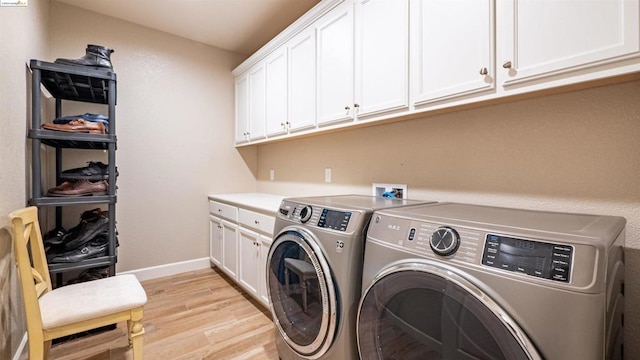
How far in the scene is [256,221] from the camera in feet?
7.02

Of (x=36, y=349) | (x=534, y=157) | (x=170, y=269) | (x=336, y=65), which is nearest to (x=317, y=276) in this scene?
(x=534, y=157)

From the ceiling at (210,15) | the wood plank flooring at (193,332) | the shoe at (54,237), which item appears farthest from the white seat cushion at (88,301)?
the ceiling at (210,15)

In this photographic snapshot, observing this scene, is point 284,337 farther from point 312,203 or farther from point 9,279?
point 9,279

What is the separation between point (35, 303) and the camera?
46.4 inches

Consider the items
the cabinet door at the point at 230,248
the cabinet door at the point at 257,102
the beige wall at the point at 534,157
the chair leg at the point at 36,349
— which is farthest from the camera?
the cabinet door at the point at 257,102

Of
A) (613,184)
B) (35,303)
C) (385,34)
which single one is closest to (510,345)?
(613,184)

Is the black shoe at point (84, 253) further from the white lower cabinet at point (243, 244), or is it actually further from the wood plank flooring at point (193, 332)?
the white lower cabinet at point (243, 244)

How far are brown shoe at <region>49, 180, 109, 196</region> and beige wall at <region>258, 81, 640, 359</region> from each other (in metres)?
1.91

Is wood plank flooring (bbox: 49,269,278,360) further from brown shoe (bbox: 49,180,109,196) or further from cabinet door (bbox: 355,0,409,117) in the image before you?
cabinet door (bbox: 355,0,409,117)

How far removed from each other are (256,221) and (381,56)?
144cm

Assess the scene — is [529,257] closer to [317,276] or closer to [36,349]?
[317,276]

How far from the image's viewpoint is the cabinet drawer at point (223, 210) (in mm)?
2523

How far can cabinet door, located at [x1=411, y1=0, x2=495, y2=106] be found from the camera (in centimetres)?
113

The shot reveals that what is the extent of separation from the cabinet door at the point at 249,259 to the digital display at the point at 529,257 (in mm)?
1677
